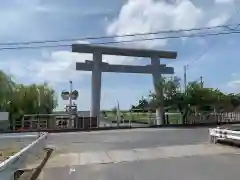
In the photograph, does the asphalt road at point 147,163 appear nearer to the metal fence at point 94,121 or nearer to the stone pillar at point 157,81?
the metal fence at point 94,121

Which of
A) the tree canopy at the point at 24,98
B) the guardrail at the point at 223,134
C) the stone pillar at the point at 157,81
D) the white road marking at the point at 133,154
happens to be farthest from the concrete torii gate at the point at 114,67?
the white road marking at the point at 133,154

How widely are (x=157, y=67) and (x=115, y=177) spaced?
32636 mm

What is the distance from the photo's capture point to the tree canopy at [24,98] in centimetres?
5169

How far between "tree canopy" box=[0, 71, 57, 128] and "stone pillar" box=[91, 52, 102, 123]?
35.9 feet

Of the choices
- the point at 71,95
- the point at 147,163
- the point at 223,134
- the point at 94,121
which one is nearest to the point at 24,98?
the point at 71,95

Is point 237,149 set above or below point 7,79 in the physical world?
below

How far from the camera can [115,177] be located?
36.2 ft

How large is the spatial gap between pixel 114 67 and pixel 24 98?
21.6 metres

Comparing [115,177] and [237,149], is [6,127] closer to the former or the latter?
Answer: [237,149]

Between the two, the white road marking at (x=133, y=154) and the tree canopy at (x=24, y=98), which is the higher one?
the tree canopy at (x=24, y=98)

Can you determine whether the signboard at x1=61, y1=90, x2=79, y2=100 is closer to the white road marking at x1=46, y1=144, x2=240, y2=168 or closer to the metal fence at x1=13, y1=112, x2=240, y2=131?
the metal fence at x1=13, y1=112, x2=240, y2=131

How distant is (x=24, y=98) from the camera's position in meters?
58.8

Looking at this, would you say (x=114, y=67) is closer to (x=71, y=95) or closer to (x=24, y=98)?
(x=71, y=95)

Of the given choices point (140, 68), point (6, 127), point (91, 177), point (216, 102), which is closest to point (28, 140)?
point (91, 177)
